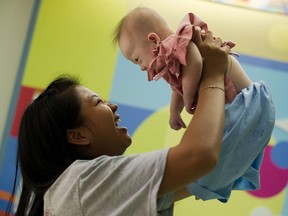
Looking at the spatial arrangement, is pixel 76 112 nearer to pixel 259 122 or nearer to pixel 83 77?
pixel 259 122

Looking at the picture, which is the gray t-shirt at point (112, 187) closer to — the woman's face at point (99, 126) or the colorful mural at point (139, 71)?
the woman's face at point (99, 126)

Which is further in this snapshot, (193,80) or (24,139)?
(24,139)

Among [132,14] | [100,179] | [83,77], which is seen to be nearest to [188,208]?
[83,77]

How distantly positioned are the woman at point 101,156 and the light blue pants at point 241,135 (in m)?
0.08

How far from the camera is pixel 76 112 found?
91 cm

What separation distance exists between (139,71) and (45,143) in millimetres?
1077

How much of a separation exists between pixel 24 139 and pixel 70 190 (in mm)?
223

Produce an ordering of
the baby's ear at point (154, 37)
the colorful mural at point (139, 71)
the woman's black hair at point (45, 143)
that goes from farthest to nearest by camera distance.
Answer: the colorful mural at point (139, 71)
the baby's ear at point (154, 37)
the woman's black hair at point (45, 143)

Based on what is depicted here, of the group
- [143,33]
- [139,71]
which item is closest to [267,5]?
[139,71]

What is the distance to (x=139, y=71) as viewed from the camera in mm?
1904

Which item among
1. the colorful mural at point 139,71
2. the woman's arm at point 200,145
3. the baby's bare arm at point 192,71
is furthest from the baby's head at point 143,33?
the colorful mural at point 139,71

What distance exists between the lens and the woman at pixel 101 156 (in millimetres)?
678

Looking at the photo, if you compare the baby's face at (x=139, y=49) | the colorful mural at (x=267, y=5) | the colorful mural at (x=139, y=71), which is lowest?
the colorful mural at (x=139, y=71)

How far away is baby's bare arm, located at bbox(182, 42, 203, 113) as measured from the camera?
0.77 m
